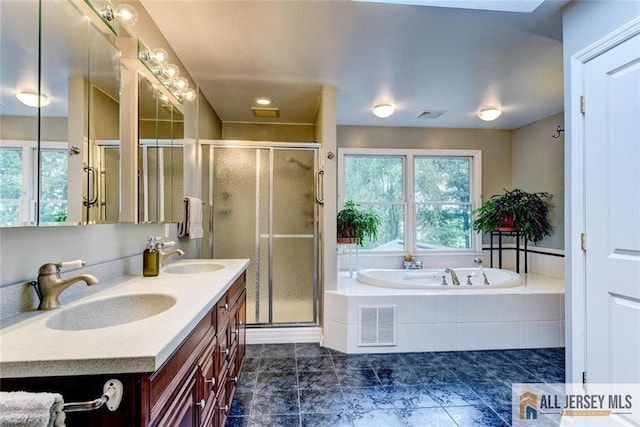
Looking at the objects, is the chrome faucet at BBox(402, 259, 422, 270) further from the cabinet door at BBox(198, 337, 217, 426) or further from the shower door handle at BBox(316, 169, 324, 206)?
the cabinet door at BBox(198, 337, 217, 426)

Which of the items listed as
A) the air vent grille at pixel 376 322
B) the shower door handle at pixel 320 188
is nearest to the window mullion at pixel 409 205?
the air vent grille at pixel 376 322

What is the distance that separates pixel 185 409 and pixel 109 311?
Result: 49 centimetres

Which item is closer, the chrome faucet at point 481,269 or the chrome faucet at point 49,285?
the chrome faucet at point 49,285

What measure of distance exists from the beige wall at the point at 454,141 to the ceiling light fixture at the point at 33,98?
11.4ft

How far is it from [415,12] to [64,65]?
1.81 m

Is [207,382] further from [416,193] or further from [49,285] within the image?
[416,193]

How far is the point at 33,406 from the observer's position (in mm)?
612

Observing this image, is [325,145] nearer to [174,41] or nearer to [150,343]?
[174,41]

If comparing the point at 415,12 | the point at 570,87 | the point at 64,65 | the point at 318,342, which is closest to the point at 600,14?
the point at 570,87

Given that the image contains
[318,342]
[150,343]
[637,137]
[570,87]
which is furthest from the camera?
[318,342]

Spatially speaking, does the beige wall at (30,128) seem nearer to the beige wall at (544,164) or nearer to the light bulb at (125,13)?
the light bulb at (125,13)

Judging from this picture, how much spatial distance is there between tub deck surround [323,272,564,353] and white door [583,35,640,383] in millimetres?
1224

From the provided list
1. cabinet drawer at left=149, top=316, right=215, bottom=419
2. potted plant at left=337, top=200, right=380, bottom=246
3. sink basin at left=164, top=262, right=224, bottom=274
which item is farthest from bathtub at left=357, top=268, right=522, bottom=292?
cabinet drawer at left=149, top=316, right=215, bottom=419

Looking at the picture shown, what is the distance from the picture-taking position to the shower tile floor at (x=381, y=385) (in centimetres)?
193
